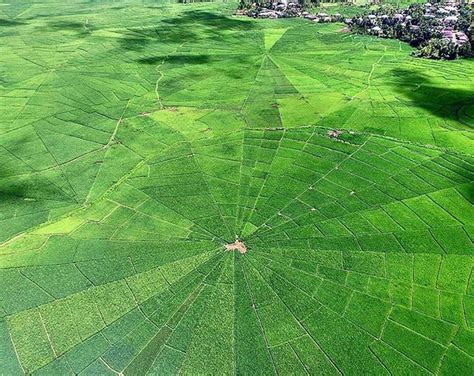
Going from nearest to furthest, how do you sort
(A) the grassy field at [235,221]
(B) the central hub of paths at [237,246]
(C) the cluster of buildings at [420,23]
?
(A) the grassy field at [235,221]
(B) the central hub of paths at [237,246]
(C) the cluster of buildings at [420,23]

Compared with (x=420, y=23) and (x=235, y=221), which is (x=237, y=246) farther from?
(x=420, y=23)

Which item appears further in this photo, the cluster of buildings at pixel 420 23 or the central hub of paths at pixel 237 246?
the cluster of buildings at pixel 420 23

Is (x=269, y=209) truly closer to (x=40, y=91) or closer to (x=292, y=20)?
(x=40, y=91)

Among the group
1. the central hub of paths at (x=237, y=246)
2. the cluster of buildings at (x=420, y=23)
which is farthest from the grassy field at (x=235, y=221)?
the cluster of buildings at (x=420, y=23)

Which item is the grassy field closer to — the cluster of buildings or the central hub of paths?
the central hub of paths

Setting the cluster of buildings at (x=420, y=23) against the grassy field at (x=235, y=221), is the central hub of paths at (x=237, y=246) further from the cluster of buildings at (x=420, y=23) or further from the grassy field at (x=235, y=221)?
the cluster of buildings at (x=420, y=23)

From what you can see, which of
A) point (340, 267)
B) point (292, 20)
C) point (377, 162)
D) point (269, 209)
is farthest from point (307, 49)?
point (340, 267)
